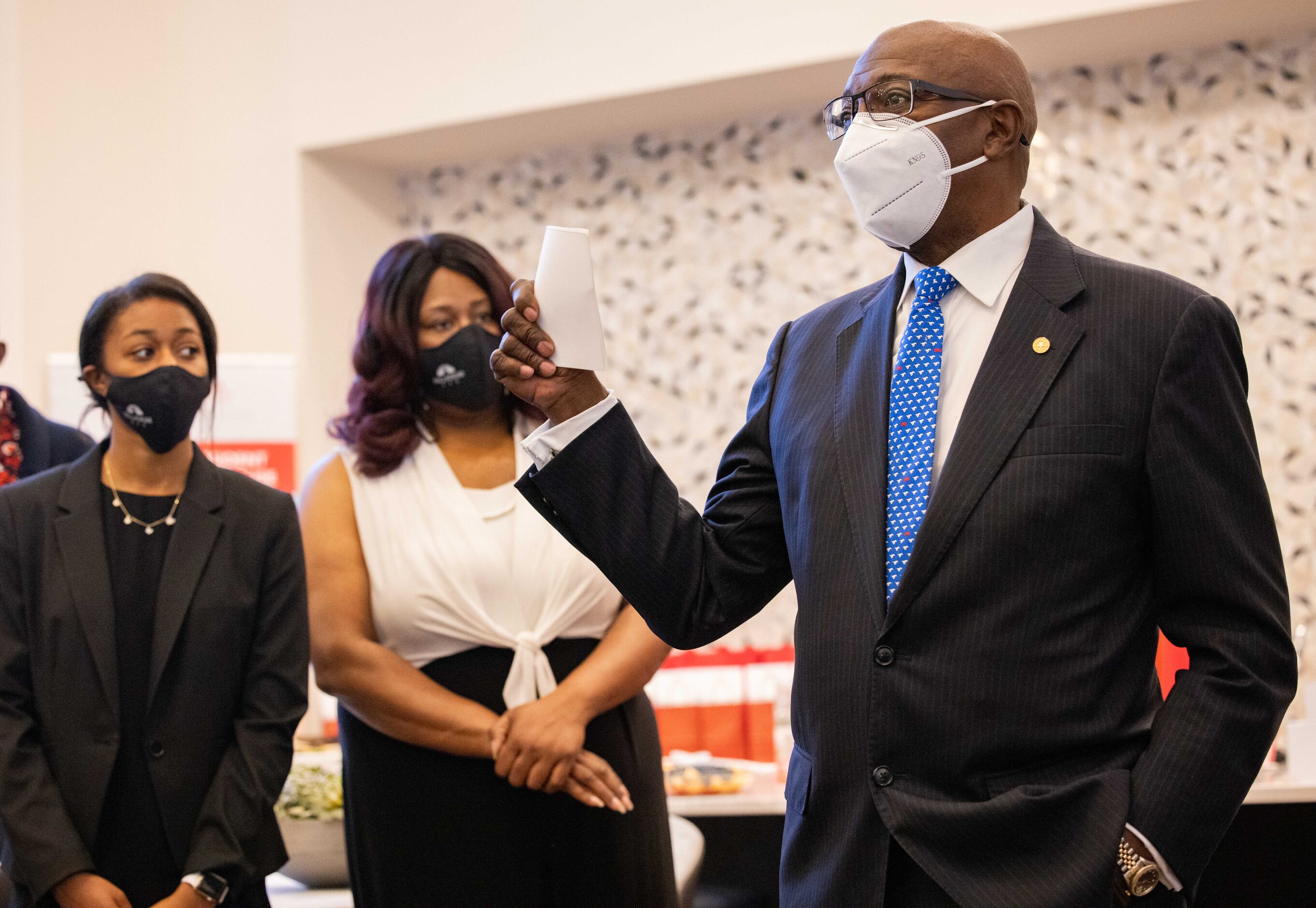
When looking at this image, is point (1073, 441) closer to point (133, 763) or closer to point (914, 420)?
point (914, 420)

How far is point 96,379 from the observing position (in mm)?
2479

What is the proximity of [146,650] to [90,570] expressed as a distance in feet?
0.58

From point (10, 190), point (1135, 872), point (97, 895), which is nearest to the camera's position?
point (1135, 872)

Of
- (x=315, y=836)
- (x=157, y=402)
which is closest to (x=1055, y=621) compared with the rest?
(x=157, y=402)

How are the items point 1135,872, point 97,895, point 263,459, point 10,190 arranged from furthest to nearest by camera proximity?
point 263,459 < point 10,190 < point 97,895 < point 1135,872

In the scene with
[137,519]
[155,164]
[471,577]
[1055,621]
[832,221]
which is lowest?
[471,577]

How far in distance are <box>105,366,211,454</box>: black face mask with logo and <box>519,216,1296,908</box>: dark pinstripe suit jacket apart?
1.18 meters

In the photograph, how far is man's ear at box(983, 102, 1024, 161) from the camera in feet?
5.25

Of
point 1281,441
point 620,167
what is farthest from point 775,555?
point 620,167

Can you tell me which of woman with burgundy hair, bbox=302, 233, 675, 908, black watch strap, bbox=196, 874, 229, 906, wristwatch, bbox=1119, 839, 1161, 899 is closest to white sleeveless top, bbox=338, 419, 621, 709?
woman with burgundy hair, bbox=302, 233, 675, 908

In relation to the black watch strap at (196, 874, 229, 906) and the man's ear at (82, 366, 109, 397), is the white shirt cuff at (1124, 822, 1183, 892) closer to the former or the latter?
the black watch strap at (196, 874, 229, 906)

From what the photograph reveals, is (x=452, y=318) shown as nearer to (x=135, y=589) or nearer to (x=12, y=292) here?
(x=135, y=589)

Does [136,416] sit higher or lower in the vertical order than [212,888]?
higher

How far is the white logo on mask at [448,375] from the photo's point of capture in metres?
2.60
